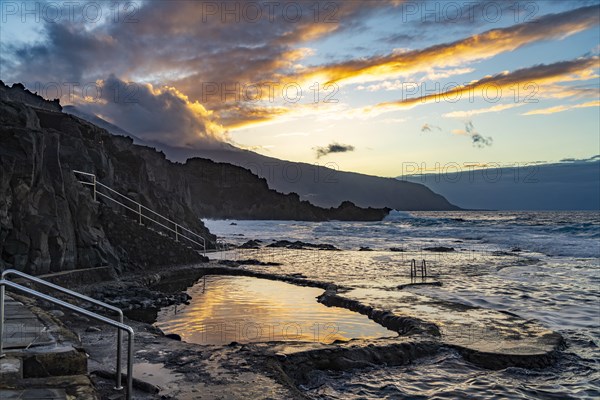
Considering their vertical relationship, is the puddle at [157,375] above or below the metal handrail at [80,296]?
below

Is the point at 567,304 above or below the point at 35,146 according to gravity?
below

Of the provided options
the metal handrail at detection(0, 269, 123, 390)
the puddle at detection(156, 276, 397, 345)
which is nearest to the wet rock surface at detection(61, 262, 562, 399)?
the metal handrail at detection(0, 269, 123, 390)

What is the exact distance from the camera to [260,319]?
10898 mm

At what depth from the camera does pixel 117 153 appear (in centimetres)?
3278

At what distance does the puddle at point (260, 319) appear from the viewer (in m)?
9.44

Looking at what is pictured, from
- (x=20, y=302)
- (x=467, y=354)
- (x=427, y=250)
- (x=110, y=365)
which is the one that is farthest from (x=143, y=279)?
(x=427, y=250)

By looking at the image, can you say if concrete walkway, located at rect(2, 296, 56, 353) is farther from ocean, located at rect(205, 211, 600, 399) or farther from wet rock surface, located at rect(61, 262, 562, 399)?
ocean, located at rect(205, 211, 600, 399)

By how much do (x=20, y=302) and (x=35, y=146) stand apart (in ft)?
Result: 21.6

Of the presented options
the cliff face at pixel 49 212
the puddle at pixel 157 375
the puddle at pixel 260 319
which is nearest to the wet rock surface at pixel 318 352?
the puddle at pixel 157 375

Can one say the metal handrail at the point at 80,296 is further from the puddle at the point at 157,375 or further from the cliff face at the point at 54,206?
the cliff face at the point at 54,206

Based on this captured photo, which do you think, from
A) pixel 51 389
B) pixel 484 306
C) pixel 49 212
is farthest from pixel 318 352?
pixel 49 212

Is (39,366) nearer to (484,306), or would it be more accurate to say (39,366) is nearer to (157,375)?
(157,375)

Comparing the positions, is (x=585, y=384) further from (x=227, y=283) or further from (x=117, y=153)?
(x=117, y=153)

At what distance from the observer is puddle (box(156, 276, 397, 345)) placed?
944 centimetres
